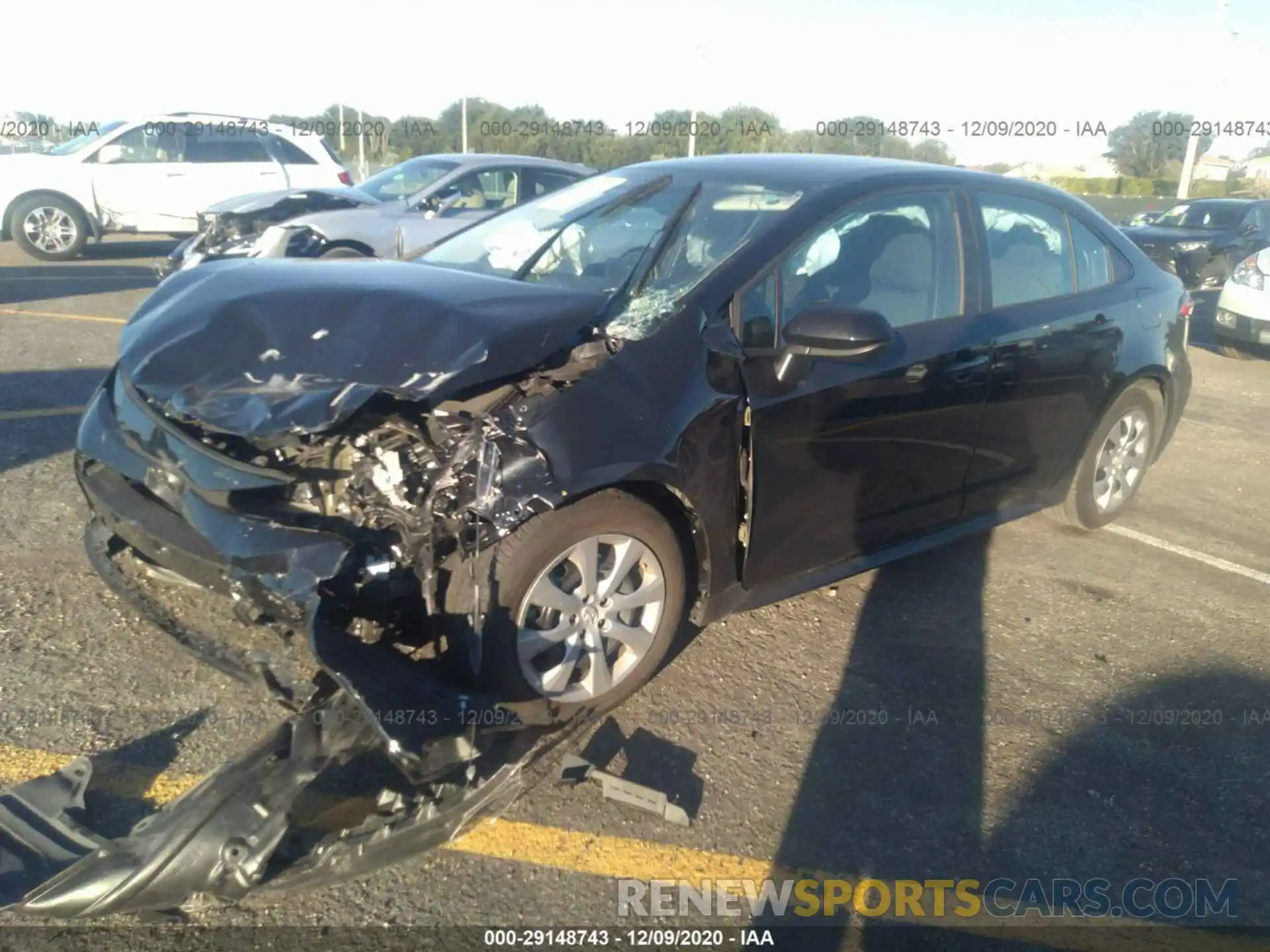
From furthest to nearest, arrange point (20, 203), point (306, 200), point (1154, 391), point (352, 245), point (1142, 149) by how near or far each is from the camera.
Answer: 1. point (1142, 149)
2. point (20, 203)
3. point (306, 200)
4. point (352, 245)
5. point (1154, 391)

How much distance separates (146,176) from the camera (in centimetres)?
1291

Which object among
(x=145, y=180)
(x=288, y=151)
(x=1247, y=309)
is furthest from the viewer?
(x=288, y=151)

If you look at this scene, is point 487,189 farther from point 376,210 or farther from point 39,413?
point 39,413

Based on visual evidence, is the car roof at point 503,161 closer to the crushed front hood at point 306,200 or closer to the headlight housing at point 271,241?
the crushed front hood at point 306,200

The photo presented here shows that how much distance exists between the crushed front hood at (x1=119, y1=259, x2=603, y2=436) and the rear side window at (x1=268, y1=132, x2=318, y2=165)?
10928 mm

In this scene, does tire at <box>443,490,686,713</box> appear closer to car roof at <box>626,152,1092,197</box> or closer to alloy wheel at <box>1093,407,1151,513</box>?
car roof at <box>626,152,1092,197</box>

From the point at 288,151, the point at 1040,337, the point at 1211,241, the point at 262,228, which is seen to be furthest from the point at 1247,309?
the point at 288,151

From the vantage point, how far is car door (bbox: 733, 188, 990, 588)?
349cm

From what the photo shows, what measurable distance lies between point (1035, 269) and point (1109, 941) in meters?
2.86

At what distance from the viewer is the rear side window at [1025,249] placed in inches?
169

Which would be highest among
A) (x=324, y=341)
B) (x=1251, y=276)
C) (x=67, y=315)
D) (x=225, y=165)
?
(x=225, y=165)

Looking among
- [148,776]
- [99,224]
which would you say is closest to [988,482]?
[148,776]

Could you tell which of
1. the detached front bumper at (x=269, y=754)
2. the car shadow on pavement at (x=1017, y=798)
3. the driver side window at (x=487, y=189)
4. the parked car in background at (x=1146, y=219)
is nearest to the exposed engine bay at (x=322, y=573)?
the detached front bumper at (x=269, y=754)

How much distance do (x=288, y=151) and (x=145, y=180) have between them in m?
1.79
